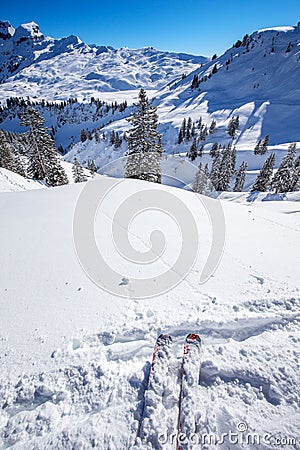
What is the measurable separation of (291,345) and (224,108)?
115343 mm

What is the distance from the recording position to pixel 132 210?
7305 mm

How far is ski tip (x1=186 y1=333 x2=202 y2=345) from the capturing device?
3139 millimetres

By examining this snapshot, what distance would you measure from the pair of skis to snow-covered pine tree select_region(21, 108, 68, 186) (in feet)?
82.0

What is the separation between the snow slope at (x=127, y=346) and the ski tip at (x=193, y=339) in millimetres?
164

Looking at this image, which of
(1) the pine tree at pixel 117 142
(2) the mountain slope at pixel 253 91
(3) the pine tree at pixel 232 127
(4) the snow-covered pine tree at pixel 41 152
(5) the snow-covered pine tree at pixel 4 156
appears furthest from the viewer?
(1) the pine tree at pixel 117 142

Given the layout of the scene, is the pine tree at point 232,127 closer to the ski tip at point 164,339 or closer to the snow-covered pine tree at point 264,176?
the snow-covered pine tree at point 264,176

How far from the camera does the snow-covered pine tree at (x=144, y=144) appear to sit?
1695 centimetres

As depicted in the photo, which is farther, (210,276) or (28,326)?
(210,276)

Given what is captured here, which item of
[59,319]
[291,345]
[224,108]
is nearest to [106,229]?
[59,319]

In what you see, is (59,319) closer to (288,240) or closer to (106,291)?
(106,291)

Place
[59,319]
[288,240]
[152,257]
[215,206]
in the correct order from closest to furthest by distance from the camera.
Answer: [59,319]
[152,257]
[288,240]
[215,206]

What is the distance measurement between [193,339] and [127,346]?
1.05 metres

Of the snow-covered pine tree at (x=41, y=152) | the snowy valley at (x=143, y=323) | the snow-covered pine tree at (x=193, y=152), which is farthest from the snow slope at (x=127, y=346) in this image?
the snow-covered pine tree at (x=193, y=152)

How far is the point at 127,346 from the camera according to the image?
3.18 m
